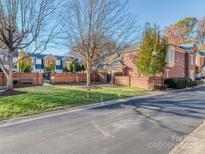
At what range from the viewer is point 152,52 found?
69.8 ft

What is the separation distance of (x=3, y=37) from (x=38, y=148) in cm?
1006

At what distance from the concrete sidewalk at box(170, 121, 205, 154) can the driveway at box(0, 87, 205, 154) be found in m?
0.22

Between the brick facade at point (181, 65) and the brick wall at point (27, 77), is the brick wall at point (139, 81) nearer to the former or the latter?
the brick facade at point (181, 65)

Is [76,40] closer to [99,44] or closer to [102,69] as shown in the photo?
[99,44]

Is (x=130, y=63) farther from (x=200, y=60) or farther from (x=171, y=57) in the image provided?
(x=200, y=60)

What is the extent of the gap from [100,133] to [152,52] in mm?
16289

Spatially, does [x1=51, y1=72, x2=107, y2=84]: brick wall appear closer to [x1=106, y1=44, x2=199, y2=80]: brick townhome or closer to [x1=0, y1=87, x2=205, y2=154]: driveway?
[x1=106, y1=44, x2=199, y2=80]: brick townhome

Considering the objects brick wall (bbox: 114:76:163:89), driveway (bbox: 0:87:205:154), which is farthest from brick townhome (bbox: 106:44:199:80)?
driveway (bbox: 0:87:205:154)

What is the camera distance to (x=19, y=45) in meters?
14.1

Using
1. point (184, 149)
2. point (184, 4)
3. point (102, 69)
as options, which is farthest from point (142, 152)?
point (102, 69)

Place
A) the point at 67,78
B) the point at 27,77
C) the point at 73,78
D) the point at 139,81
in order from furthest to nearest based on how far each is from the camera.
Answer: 1. the point at 73,78
2. the point at 67,78
3. the point at 139,81
4. the point at 27,77

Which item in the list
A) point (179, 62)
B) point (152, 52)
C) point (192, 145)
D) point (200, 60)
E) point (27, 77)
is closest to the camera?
point (192, 145)

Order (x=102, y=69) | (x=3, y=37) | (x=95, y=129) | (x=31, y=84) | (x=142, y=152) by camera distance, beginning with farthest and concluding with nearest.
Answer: (x=102, y=69) < (x=31, y=84) < (x=3, y=37) < (x=95, y=129) < (x=142, y=152)

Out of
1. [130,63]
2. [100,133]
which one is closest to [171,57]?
[130,63]
